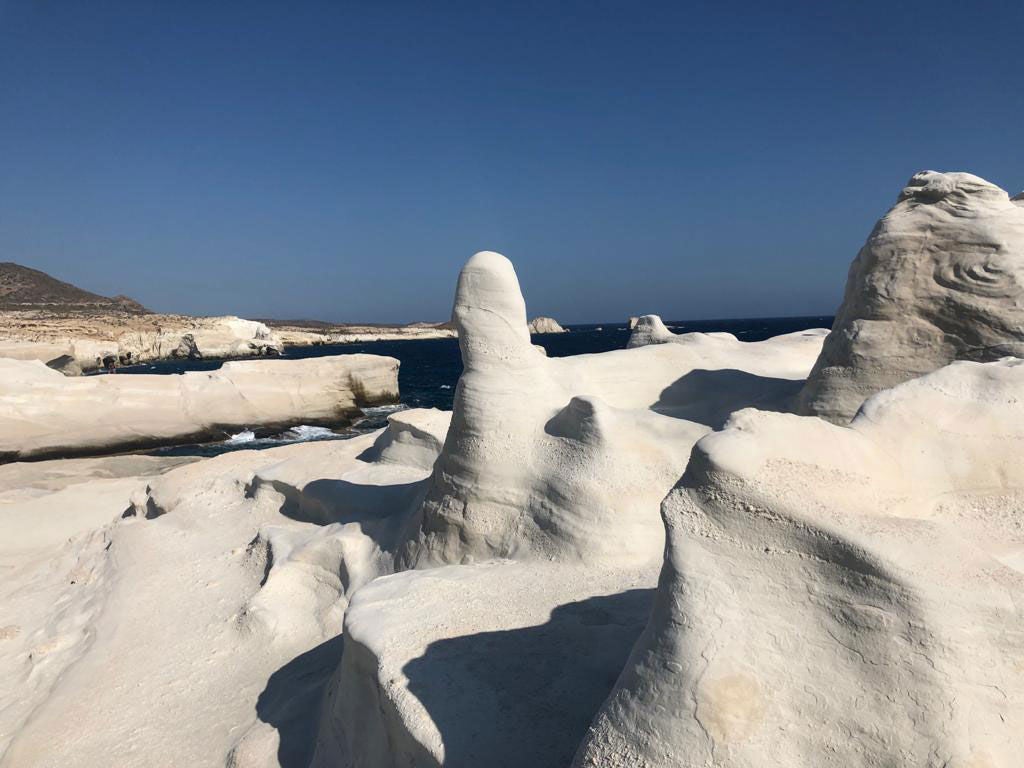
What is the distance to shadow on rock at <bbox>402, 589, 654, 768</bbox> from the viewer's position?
9.43 ft

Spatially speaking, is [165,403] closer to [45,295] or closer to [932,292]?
[932,292]

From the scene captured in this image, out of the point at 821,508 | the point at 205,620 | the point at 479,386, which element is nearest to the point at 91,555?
the point at 205,620

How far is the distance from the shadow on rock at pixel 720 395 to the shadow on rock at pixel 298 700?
3843 millimetres

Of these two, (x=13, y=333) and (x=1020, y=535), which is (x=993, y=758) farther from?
(x=13, y=333)

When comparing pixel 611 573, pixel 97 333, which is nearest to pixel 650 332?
pixel 611 573

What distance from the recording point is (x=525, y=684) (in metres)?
3.26

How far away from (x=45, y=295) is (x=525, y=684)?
3761 inches

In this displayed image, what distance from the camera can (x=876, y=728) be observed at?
6.83 ft

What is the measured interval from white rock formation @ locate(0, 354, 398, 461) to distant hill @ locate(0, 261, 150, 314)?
5913 cm

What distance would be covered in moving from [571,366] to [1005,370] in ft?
13.1

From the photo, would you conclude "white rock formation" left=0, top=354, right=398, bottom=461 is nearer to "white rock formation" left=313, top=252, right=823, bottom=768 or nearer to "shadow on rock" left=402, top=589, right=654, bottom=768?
"white rock formation" left=313, top=252, right=823, bottom=768

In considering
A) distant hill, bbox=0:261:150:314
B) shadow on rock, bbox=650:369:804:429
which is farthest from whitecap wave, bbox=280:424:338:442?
distant hill, bbox=0:261:150:314

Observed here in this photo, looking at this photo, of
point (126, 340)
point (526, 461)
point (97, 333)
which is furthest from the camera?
point (126, 340)

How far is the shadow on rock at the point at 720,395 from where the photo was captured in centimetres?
629
